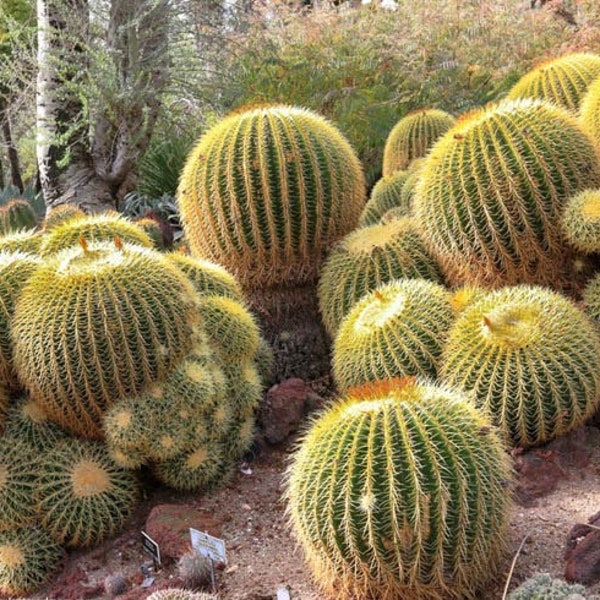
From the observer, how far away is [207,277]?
153 inches

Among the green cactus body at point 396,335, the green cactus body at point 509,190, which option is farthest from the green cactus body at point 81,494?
the green cactus body at point 509,190

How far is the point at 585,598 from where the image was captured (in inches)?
81.7

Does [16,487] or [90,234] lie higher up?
[90,234]

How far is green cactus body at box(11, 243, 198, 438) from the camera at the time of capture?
10.2 feet

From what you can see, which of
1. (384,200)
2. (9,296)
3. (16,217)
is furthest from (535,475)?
(16,217)

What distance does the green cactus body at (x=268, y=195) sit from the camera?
407cm

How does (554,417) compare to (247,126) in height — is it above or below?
below

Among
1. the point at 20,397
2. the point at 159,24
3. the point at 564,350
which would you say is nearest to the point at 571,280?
the point at 564,350

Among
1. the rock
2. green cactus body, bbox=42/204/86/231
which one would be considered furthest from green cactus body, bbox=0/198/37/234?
the rock

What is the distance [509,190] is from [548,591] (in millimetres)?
1844

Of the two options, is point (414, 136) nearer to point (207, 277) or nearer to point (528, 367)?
point (207, 277)

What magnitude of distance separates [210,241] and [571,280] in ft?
5.72

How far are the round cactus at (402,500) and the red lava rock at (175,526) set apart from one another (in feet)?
2.14

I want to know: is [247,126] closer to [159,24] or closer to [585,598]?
[585,598]
